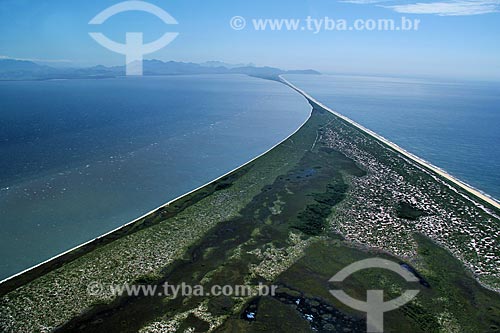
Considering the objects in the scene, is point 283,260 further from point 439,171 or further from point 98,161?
point 98,161

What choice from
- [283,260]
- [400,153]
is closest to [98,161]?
[283,260]

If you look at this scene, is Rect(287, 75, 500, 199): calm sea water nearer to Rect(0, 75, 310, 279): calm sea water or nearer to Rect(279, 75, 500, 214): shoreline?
Rect(279, 75, 500, 214): shoreline

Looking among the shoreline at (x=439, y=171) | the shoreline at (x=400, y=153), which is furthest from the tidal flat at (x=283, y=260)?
the shoreline at (x=439, y=171)

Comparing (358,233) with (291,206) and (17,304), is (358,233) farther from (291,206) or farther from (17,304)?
(17,304)

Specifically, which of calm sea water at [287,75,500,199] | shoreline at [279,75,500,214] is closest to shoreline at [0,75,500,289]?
shoreline at [279,75,500,214]

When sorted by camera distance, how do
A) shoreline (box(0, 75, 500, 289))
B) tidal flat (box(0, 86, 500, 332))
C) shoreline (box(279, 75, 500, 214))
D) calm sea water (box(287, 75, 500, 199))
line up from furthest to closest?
calm sea water (box(287, 75, 500, 199)), shoreline (box(279, 75, 500, 214)), shoreline (box(0, 75, 500, 289)), tidal flat (box(0, 86, 500, 332))

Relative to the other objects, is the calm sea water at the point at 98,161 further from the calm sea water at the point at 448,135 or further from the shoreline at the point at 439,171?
the calm sea water at the point at 448,135

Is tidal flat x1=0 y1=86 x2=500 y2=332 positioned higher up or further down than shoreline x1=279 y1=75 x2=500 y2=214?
further down

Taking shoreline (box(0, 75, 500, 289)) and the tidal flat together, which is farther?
shoreline (box(0, 75, 500, 289))
